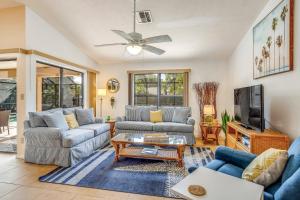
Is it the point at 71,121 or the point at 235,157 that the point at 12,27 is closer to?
the point at 71,121

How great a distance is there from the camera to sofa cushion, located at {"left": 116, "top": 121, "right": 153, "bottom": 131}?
4613 mm

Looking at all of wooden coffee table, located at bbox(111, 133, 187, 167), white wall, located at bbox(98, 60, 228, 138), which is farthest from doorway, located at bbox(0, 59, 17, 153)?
wooden coffee table, located at bbox(111, 133, 187, 167)

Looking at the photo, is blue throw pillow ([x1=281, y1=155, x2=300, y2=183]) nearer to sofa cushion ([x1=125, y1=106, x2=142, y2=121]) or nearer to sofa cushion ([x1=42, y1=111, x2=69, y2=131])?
sofa cushion ([x1=42, y1=111, x2=69, y2=131])

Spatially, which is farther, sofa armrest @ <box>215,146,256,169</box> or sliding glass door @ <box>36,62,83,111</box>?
sliding glass door @ <box>36,62,83,111</box>

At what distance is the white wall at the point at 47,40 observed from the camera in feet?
12.2

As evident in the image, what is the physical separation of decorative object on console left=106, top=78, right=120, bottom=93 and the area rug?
2921 millimetres

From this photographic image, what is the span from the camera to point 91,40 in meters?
4.76

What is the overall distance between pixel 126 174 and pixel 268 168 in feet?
6.48

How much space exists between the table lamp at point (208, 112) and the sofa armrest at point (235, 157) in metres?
2.53

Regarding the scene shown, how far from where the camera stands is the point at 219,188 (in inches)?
52.0

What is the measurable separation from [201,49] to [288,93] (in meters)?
2.84

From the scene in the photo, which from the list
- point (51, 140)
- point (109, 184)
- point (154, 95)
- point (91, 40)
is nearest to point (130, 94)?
point (154, 95)

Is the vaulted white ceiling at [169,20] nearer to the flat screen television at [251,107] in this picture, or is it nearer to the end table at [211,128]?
the flat screen television at [251,107]

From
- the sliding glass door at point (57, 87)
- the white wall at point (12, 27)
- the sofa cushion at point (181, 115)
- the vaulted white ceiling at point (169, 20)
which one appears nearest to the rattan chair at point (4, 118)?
the sliding glass door at point (57, 87)
